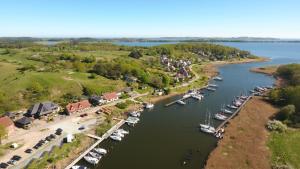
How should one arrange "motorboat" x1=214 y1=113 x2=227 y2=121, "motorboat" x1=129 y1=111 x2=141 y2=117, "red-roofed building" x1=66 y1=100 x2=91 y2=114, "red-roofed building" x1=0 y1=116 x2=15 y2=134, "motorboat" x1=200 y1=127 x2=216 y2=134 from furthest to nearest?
"motorboat" x1=129 y1=111 x2=141 y2=117, "motorboat" x1=214 y1=113 x2=227 y2=121, "red-roofed building" x1=66 y1=100 x2=91 y2=114, "motorboat" x1=200 y1=127 x2=216 y2=134, "red-roofed building" x1=0 y1=116 x2=15 y2=134

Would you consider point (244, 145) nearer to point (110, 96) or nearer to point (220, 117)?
point (220, 117)

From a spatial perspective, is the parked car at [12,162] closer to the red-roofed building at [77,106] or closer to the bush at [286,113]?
the red-roofed building at [77,106]

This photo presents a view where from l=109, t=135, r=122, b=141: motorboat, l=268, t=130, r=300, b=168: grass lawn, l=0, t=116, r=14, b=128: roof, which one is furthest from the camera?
l=0, t=116, r=14, b=128: roof

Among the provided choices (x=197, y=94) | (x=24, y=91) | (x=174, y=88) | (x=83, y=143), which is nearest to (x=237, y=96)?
(x=197, y=94)

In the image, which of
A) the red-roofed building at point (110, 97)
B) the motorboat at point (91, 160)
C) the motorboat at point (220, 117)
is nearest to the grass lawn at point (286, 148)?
the motorboat at point (220, 117)

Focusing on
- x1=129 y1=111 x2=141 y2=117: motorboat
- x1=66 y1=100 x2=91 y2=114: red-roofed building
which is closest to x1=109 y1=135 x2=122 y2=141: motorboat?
x1=129 y1=111 x2=141 y2=117: motorboat

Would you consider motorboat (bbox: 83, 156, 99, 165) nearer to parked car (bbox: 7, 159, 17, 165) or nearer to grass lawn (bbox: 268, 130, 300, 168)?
parked car (bbox: 7, 159, 17, 165)

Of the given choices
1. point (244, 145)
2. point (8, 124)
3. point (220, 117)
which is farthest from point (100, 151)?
point (220, 117)
